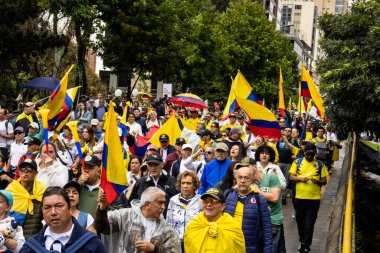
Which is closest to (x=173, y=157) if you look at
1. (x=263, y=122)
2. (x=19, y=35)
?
(x=263, y=122)

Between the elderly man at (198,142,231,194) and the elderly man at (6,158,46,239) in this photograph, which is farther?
Result: the elderly man at (198,142,231,194)

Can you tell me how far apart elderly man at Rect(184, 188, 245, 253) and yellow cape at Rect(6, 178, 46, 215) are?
1746 millimetres

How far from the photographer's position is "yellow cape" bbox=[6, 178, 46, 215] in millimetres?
6636

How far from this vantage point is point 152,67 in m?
29.2

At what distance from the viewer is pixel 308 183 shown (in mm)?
10352

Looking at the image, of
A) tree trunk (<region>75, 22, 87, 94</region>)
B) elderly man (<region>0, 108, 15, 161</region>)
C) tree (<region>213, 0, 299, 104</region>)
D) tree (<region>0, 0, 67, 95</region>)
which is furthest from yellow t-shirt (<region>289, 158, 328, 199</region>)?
tree (<region>213, 0, 299, 104</region>)

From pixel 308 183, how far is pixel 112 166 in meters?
4.73

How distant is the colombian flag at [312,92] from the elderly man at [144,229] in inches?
394

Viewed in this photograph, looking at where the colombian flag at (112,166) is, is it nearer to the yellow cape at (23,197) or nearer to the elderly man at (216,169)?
the yellow cape at (23,197)

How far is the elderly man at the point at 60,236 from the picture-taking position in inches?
170

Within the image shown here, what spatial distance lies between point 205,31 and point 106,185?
33.6 meters

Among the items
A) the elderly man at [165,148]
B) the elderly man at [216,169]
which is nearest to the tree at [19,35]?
the elderly man at [165,148]

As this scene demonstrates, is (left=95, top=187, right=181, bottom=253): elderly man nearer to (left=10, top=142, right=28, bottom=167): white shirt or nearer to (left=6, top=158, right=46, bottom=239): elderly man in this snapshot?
(left=6, top=158, right=46, bottom=239): elderly man

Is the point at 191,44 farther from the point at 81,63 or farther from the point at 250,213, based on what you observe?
the point at 250,213
